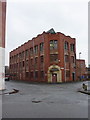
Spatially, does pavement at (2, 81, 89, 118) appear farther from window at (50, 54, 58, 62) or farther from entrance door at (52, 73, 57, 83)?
window at (50, 54, 58, 62)

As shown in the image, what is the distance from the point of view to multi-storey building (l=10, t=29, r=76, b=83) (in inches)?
1502

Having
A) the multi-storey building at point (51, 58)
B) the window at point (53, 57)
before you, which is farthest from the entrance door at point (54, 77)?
the window at point (53, 57)

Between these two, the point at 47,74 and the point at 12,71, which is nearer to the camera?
the point at 47,74

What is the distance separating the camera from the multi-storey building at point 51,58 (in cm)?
3816

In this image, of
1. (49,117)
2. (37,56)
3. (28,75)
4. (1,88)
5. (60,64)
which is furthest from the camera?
(28,75)

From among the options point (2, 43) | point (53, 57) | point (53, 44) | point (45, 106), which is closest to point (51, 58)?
point (53, 57)

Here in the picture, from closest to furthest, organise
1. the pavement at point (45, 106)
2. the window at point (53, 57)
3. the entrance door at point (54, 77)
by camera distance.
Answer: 1. the pavement at point (45, 106)
2. the entrance door at point (54, 77)
3. the window at point (53, 57)

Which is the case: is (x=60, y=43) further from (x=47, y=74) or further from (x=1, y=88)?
(x=1, y=88)

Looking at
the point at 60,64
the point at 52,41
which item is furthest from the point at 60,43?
the point at 60,64

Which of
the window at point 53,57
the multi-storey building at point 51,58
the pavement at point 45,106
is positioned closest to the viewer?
the pavement at point 45,106

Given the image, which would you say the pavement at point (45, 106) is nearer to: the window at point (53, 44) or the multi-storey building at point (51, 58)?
the multi-storey building at point (51, 58)

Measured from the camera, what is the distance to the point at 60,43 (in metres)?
38.8

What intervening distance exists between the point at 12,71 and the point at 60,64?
1284 inches

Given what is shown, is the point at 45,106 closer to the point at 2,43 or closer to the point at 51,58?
the point at 2,43
